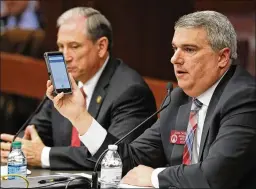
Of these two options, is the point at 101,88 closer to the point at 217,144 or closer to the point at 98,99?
the point at 98,99

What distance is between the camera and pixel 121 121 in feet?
12.6

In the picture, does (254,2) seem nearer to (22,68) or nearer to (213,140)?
(213,140)

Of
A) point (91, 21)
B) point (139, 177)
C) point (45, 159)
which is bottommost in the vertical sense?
point (45, 159)

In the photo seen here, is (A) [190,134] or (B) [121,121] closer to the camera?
(A) [190,134]

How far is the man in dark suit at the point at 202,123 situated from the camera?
298 cm

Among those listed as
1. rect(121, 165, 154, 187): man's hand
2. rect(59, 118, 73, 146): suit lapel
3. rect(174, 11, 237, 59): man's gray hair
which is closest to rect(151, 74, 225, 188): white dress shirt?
rect(174, 11, 237, 59): man's gray hair

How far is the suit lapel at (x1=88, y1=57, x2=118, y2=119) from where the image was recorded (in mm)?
3975

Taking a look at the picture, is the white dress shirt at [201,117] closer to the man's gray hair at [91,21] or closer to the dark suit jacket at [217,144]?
the dark suit jacket at [217,144]

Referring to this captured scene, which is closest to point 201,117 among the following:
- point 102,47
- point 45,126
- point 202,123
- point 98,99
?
point 202,123

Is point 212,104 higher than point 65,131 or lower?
higher

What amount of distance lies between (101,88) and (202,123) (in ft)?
2.97

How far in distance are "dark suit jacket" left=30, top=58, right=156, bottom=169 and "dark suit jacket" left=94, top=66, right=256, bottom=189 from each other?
286mm

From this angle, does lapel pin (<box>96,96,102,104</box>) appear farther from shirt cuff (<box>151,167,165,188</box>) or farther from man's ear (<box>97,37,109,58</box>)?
shirt cuff (<box>151,167,165,188</box>)

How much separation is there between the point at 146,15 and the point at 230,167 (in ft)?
9.60
